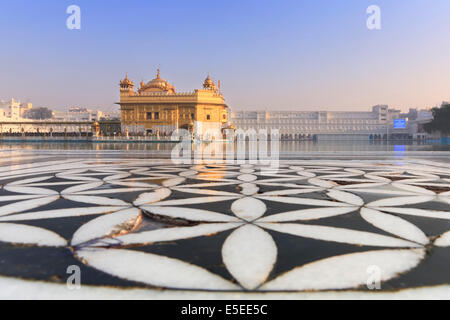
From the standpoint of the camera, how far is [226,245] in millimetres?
1909

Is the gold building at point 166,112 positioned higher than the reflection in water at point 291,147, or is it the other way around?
the gold building at point 166,112

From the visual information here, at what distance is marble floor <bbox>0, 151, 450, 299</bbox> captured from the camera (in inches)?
55.2

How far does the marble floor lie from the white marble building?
70212 millimetres

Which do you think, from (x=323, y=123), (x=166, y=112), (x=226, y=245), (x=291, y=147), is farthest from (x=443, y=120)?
(x=226, y=245)

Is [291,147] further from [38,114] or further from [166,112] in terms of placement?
[38,114]

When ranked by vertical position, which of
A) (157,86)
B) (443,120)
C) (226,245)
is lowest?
(226,245)

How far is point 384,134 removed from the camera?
72938 mm

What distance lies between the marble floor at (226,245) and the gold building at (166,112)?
40112 millimetres

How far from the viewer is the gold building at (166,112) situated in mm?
43656

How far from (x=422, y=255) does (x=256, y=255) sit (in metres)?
0.96

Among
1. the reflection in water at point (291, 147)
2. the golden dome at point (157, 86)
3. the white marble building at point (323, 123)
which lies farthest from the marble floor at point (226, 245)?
the white marble building at point (323, 123)

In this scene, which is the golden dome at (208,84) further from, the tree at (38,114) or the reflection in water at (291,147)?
the tree at (38,114)

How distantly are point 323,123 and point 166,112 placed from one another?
152 feet

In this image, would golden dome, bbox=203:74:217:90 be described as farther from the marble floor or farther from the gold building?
the marble floor
